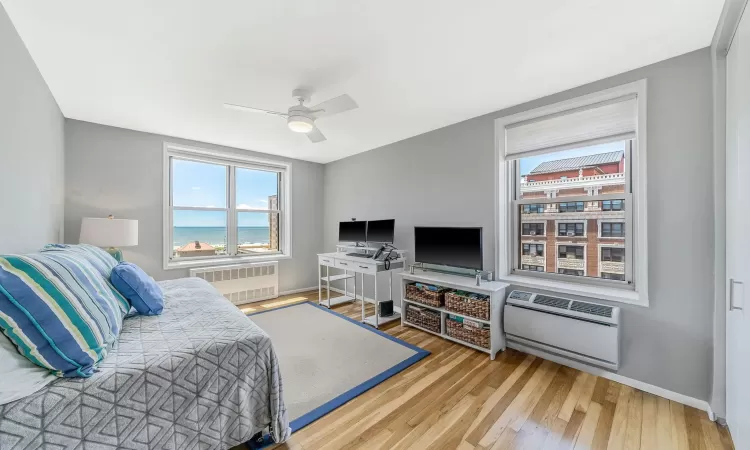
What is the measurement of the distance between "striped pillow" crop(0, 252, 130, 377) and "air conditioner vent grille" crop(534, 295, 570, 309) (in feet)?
9.57

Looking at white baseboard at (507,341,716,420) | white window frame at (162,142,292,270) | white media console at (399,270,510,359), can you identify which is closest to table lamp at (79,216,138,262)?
white window frame at (162,142,292,270)

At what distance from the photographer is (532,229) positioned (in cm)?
283

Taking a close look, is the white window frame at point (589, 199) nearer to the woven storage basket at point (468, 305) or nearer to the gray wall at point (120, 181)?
the woven storage basket at point (468, 305)

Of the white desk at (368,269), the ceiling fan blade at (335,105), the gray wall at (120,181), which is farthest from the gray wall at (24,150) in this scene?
the white desk at (368,269)

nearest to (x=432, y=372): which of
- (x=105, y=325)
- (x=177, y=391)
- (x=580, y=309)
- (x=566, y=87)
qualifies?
(x=580, y=309)

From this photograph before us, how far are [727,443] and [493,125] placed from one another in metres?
2.76

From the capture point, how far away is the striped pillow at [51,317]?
103cm

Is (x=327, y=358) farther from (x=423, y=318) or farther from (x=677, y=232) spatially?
(x=677, y=232)

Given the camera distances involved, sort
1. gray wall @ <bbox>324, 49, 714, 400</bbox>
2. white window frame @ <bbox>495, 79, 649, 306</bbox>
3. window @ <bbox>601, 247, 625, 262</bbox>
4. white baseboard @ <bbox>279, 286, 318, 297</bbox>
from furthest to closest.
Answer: white baseboard @ <bbox>279, 286, 318, 297</bbox> < window @ <bbox>601, 247, 625, 262</bbox> < white window frame @ <bbox>495, 79, 649, 306</bbox> < gray wall @ <bbox>324, 49, 714, 400</bbox>

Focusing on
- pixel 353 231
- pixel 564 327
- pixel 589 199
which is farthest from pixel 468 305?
pixel 353 231

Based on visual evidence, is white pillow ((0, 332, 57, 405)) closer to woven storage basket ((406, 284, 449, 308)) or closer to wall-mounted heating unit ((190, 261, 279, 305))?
woven storage basket ((406, 284, 449, 308))

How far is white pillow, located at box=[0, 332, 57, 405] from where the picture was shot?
92 centimetres

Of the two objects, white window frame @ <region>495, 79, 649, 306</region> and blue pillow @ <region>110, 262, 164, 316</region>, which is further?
white window frame @ <region>495, 79, 649, 306</region>

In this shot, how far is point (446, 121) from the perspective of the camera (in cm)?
320
